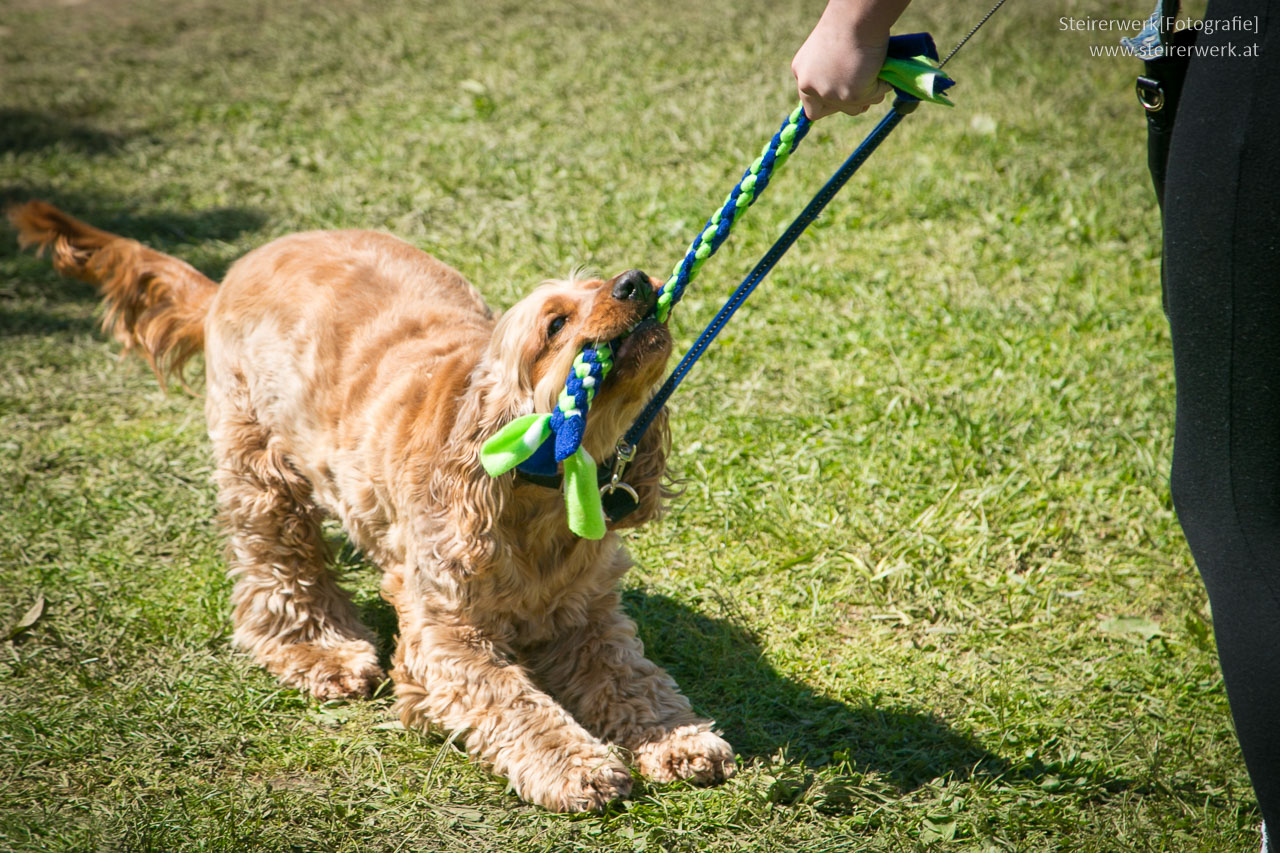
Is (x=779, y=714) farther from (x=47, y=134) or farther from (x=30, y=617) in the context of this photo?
(x=47, y=134)

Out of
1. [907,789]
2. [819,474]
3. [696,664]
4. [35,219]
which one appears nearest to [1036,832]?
[907,789]

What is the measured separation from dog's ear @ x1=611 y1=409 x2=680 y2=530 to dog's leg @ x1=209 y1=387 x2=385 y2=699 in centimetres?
100

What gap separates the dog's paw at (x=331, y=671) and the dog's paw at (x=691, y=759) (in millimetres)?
926

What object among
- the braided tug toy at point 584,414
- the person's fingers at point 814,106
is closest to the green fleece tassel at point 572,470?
the braided tug toy at point 584,414

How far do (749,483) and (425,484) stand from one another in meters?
1.56

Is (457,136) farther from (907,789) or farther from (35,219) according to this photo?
(907,789)

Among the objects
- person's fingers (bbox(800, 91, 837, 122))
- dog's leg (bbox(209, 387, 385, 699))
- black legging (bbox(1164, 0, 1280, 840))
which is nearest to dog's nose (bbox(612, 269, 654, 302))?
person's fingers (bbox(800, 91, 837, 122))

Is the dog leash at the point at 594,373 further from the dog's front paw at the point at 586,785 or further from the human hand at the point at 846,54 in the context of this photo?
the dog's front paw at the point at 586,785

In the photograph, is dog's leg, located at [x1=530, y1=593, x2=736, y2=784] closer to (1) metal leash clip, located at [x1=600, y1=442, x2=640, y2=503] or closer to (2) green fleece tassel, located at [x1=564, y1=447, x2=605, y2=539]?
(1) metal leash clip, located at [x1=600, y1=442, x2=640, y2=503]

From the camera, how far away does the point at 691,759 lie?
275cm

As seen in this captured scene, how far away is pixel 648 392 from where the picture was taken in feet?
8.84

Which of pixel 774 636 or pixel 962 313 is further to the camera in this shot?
pixel 962 313

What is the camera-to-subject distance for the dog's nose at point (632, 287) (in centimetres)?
251

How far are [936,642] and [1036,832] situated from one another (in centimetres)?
80
